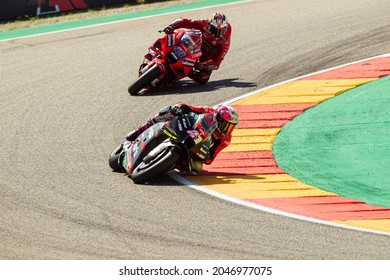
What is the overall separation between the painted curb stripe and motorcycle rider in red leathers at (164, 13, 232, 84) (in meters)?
1.25

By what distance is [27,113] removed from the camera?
16.0 m

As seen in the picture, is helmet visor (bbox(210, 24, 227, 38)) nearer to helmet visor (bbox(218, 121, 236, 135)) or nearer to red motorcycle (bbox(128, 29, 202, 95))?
red motorcycle (bbox(128, 29, 202, 95))

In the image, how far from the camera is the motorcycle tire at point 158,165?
37.6 feet

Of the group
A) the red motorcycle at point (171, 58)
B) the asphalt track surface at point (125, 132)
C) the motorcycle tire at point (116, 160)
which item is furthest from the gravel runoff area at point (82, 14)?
the motorcycle tire at point (116, 160)

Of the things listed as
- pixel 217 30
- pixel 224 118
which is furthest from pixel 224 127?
pixel 217 30

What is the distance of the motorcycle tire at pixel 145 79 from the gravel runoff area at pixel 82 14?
7042mm

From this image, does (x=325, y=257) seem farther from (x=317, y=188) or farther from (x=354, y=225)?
(x=317, y=188)

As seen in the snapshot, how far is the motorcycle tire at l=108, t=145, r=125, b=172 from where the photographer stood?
12.3 meters

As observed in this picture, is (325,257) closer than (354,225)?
Yes

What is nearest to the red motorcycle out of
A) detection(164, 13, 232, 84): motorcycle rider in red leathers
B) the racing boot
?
detection(164, 13, 232, 84): motorcycle rider in red leathers

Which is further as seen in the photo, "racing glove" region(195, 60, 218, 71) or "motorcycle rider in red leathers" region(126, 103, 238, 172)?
"racing glove" region(195, 60, 218, 71)

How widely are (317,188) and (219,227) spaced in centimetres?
221

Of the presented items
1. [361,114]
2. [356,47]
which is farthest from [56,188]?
[356,47]

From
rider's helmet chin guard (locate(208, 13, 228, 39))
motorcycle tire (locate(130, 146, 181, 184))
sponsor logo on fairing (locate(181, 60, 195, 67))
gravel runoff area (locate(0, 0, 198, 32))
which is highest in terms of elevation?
rider's helmet chin guard (locate(208, 13, 228, 39))
